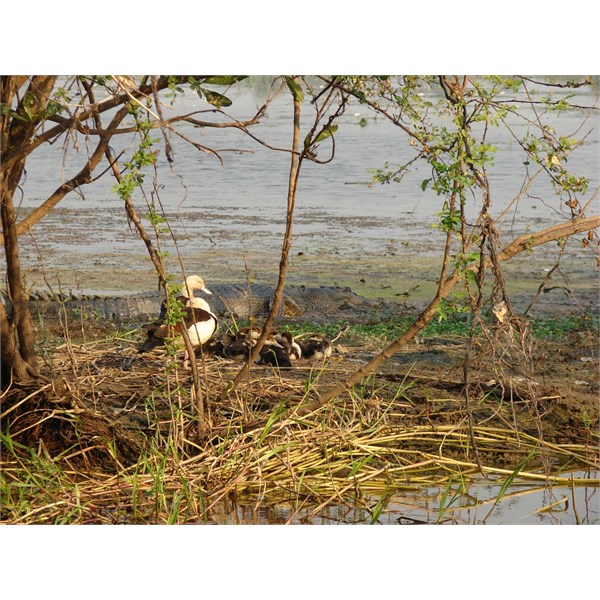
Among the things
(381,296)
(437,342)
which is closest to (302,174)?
(381,296)

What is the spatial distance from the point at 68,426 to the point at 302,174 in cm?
795

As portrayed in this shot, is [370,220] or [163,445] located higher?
[370,220]

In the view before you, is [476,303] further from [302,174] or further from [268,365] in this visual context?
[302,174]

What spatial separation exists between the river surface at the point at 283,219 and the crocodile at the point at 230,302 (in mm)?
291

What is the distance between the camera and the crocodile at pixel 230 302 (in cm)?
820

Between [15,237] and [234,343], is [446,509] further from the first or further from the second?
[234,343]

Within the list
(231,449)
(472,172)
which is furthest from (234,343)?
(472,172)

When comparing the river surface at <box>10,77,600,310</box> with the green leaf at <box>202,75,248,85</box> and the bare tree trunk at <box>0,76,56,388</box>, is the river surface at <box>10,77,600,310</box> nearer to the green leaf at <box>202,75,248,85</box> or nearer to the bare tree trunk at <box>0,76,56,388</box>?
the bare tree trunk at <box>0,76,56,388</box>

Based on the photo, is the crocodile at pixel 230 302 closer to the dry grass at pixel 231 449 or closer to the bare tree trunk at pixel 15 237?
the dry grass at pixel 231 449

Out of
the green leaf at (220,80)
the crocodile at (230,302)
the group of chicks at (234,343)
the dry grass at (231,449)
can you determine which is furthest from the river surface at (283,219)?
the green leaf at (220,80)

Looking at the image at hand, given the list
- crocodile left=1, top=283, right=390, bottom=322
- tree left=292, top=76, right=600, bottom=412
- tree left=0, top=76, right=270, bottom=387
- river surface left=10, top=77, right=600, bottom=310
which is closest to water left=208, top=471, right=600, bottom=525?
tree left=292, top=76, right=600, bottom=412

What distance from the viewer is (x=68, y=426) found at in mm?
4727

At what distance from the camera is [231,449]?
15.2 ft

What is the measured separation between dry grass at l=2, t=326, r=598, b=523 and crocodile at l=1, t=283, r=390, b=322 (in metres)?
2.50
